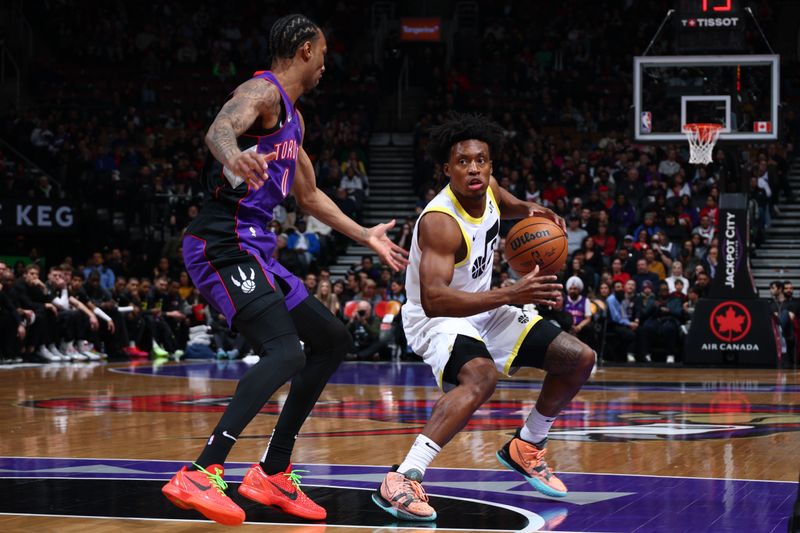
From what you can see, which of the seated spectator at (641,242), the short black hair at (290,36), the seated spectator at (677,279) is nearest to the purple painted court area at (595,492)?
the short black hair at (290,36)

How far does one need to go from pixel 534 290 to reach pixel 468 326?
65 cm

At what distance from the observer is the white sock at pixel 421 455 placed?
5.02 metres

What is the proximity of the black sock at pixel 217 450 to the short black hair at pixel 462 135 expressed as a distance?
66.3 inches

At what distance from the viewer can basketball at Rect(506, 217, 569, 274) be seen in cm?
552

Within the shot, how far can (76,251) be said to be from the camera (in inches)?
809

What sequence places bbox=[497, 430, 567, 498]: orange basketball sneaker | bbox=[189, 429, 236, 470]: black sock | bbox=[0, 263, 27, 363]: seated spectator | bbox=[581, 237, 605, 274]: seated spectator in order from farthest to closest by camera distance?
bbox=[581, 237, 605, 274]: seated spectator < bbox=[0, 263, 27, 363]: seated spectator < bbox=[497, 430, 567, 498]: orange basketball sneaker < bbox=[189, 429, 236, 470]: black sock

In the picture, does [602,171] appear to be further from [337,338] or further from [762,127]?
[337,338]

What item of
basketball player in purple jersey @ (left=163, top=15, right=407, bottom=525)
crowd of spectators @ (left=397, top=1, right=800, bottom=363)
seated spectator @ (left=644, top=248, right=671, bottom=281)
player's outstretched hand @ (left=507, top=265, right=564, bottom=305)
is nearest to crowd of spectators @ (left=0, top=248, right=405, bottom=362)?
crowd of spectators @ (left=397, top=1, right=800, bottom=363)

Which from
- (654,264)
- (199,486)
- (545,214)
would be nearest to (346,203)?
(654,264)

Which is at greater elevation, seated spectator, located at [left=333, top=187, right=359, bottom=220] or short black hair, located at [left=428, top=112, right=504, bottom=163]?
short black hair, located at [left=428, top=112, right=504, bottom=163]

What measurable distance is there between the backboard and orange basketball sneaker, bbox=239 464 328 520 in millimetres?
11196

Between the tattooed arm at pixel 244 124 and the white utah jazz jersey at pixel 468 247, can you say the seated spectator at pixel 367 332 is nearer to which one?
the white utah jazz jersey at pixel 468 247

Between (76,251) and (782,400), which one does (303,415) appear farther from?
(76,251)

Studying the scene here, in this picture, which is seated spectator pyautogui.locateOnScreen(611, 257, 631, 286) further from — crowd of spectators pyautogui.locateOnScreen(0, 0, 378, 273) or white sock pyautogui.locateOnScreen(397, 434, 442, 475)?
white sock pyautogui.locateOnScreen(397, 434, 442, 475)
